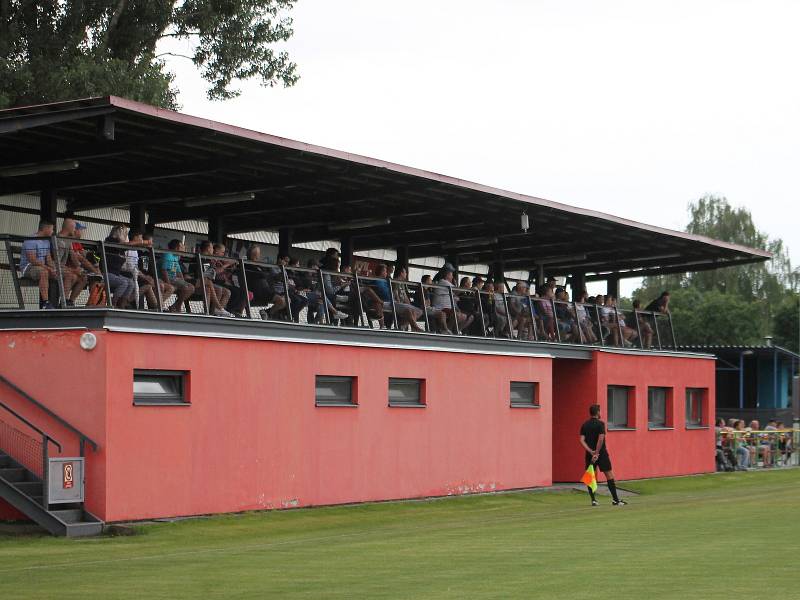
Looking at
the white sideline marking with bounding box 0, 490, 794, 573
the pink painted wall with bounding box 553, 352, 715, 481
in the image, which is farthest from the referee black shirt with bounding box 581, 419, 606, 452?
the pink painted wall with bounding box 553, 352, 715, 481

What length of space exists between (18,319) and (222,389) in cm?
328

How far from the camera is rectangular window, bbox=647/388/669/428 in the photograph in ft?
115

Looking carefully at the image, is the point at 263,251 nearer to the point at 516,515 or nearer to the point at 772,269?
the point at 516,515

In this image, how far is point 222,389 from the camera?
21891mm

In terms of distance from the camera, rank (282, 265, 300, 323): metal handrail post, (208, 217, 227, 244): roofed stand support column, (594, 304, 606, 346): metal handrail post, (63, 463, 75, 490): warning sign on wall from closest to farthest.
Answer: (63, 463, 75, 490): warning sign on wall → (282, 265, 300, 323): metal handrail post → (208, 217, 227, 244): roofed stand support column → (594, 304, 606, 346): metal handrail post

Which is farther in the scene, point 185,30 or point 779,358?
point 779,358

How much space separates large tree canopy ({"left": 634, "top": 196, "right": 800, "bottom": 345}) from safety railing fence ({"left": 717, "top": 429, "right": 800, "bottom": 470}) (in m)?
42.1

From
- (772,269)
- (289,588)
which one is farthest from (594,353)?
(772,269)

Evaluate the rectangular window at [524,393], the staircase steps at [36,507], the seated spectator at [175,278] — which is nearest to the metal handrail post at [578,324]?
the rectangular window at [524,393]

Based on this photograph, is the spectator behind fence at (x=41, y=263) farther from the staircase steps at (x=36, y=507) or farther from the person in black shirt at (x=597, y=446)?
the person in black shirt at (x=597, y=446)

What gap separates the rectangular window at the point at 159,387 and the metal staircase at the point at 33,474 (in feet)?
3.81

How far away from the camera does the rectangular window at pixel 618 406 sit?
1308 inches

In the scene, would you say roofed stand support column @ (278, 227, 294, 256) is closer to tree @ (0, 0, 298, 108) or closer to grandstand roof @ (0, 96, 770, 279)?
grandstand roof @ (0, 96, 770, 279)

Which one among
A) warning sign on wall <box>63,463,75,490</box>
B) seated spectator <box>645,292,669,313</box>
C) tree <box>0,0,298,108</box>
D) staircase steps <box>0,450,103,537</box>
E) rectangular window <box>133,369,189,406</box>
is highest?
tree <box>0,0,298,108</box>
